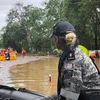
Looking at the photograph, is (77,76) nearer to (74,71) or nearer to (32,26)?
(74,71)

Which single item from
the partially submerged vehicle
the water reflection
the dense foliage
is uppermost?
the dense foliage

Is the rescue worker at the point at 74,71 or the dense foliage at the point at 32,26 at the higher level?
the dense foliage at the point at 32,26

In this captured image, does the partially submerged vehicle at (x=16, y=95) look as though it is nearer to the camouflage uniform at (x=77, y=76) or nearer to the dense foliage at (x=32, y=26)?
the camouflage uniform at (x=77, y=76)

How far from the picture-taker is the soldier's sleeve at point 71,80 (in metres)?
2.80

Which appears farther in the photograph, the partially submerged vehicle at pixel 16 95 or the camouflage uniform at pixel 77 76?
the partially submerged vehicle at pixel 16 95

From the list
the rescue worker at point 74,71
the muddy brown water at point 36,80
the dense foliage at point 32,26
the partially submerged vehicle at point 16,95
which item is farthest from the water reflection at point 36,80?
the dense foliage at point 32,26

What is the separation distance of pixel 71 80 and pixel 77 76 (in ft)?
0.19

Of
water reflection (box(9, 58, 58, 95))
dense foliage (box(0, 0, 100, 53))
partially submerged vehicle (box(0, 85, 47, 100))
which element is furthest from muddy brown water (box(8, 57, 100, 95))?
dense foliage (box(0, 0, 100, 53))

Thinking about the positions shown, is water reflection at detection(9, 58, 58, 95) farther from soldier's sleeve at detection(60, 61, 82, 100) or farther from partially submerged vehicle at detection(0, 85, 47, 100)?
soldier's sleeve at detection(60, 61, 82, 100)

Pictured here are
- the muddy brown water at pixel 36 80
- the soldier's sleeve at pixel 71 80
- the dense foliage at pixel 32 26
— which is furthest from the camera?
the dense foliage at pixel 32 26

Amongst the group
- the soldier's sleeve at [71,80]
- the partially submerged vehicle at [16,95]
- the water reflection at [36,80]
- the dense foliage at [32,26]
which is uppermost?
the dense foliage at [32,26]

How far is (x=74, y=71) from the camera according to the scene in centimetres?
283

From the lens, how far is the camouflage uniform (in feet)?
9.22

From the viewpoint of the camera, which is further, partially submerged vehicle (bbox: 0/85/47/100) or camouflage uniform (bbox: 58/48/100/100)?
partially submerged vehicle (bbox: 0/85/47/100)
